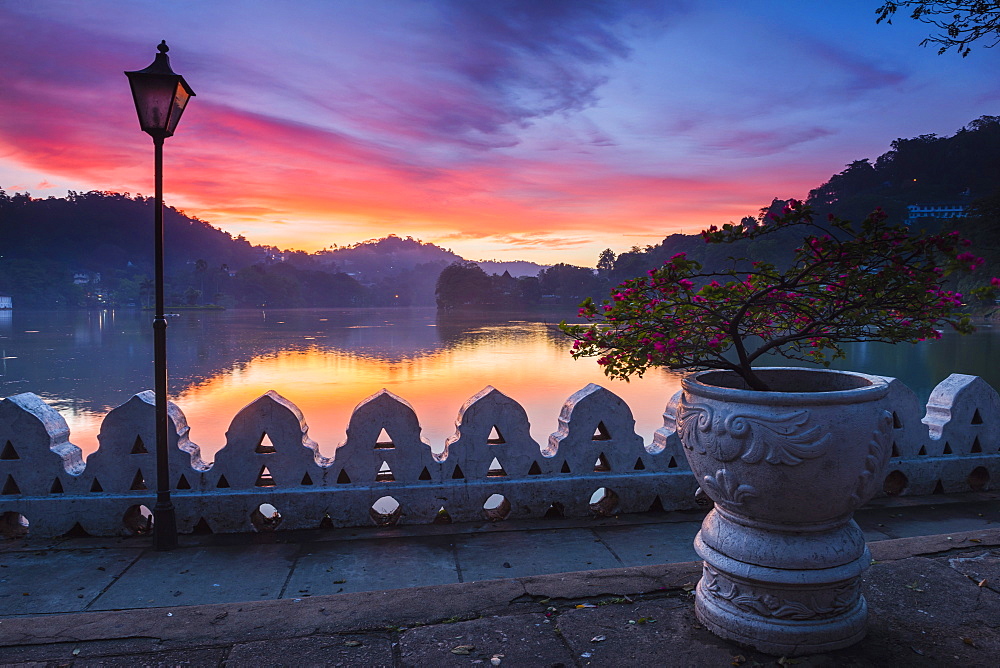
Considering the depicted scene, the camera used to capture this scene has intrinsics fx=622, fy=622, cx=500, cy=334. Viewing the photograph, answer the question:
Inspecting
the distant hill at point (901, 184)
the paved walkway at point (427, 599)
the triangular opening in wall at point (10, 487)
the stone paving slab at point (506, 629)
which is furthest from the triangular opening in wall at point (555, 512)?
the distant hill at point (901, 184)

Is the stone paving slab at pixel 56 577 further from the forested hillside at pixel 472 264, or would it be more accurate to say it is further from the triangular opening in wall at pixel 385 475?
the forested hillside at pixel 472 264

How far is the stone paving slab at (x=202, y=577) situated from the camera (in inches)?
152

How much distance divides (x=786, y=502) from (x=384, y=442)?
10.8 ft

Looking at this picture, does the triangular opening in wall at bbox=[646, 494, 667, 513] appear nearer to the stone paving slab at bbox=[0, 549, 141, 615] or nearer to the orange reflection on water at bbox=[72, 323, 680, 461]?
the stone paving slab at bbox=[0, 549, 141, 615]

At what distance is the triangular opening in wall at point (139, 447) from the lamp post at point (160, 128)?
23 centimetres

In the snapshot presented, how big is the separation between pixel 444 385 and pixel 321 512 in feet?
86.3

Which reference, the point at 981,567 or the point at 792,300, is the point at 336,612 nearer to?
the point at 792,300

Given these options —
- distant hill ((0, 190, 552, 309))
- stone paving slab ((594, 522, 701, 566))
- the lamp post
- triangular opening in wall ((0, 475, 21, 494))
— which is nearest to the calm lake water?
triangular opening in wall ((0, 475, 21, 494))

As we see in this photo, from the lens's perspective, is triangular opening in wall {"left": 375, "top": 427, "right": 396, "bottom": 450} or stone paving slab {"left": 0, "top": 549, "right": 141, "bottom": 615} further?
triangular opening in wall {"left": 375, "top": 427, "right": 396, "bottom": 450}

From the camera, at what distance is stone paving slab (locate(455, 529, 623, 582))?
4.28 metres

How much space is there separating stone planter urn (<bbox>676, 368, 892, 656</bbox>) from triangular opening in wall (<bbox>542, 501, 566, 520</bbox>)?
2.25 meters

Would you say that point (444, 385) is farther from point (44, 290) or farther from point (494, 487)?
point (44, 290)

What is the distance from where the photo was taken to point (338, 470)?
5.07 meters

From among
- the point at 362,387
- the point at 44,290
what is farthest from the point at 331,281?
the point at 362,387
